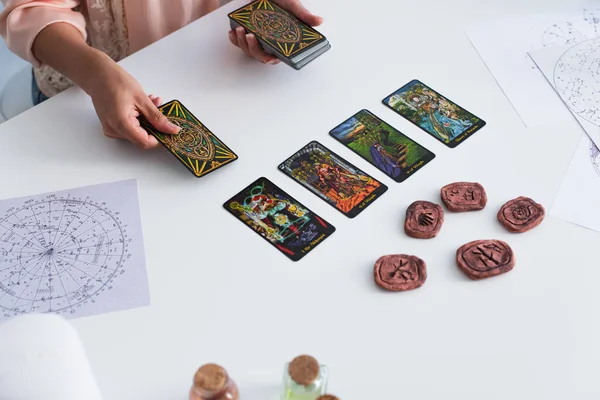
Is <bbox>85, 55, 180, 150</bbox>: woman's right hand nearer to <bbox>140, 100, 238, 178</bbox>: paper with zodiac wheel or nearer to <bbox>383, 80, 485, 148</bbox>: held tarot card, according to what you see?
<bbox>140, 100, 238, 178</bbox>: paper with zodiac wheel

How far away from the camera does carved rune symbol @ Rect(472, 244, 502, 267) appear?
3.01ft

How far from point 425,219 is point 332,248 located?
0.14 meters

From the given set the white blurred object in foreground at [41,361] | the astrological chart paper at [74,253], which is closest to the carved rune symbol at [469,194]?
the astrological chart paper at [74,253]

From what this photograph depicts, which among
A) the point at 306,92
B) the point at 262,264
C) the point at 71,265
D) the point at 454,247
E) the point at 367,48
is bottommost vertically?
the point at 71,265

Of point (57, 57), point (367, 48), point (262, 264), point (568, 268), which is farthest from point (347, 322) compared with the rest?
point (57, 57)

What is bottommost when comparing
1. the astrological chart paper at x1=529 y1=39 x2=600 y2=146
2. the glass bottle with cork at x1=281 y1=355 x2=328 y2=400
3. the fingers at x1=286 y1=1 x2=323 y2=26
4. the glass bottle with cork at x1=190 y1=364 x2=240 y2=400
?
the glass bottle with cork at x1=190 y1=364 x2=240 y2=400

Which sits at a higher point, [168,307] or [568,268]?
[568,268]

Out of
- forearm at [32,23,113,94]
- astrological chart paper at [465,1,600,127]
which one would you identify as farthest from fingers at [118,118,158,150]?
astrological chart paper at [465,1,600,127]

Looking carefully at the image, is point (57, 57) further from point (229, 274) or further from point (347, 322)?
point (347, 322)

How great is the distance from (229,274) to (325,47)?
0.48 meters

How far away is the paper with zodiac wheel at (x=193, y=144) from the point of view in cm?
103

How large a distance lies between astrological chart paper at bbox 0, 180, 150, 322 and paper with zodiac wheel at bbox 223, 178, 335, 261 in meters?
0.16

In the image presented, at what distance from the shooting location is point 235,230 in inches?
37.8

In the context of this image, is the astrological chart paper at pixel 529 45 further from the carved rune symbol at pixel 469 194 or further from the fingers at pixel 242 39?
the fingers at pixel 242 39
